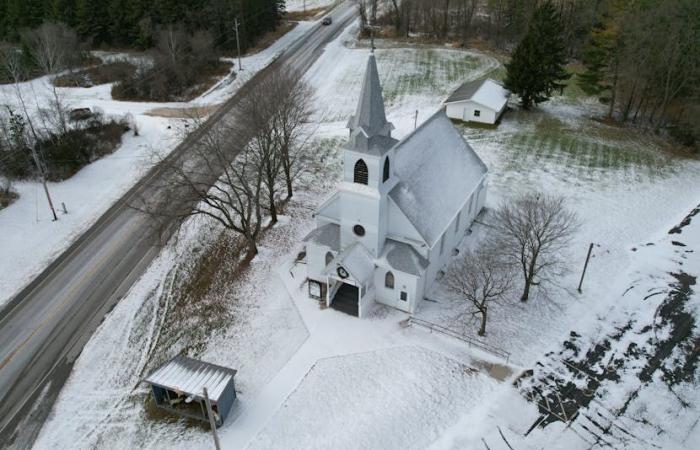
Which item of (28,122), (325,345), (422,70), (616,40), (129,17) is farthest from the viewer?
(129,17)

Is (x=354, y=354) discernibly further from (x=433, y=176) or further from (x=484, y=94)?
(x=484, y=94)

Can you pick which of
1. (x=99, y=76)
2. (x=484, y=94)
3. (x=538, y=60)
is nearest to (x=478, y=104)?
(x=484, y=94)

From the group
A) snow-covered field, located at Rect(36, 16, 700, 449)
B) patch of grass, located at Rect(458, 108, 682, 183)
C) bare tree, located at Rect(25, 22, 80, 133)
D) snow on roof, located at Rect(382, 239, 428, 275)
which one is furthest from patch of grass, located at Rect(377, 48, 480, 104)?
bare tree, located at Rect(25, 22, 80, 133)

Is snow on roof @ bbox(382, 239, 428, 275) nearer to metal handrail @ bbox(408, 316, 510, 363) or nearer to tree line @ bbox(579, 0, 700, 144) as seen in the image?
metal handrail @ bbox(408, 316, 510, 363)

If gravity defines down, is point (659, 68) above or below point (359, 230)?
above

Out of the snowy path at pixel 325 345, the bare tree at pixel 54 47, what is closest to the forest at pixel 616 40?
the snowy path at pixel 325 345

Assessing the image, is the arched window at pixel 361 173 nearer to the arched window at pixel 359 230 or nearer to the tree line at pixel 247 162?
the arched window at pixel 359 230
